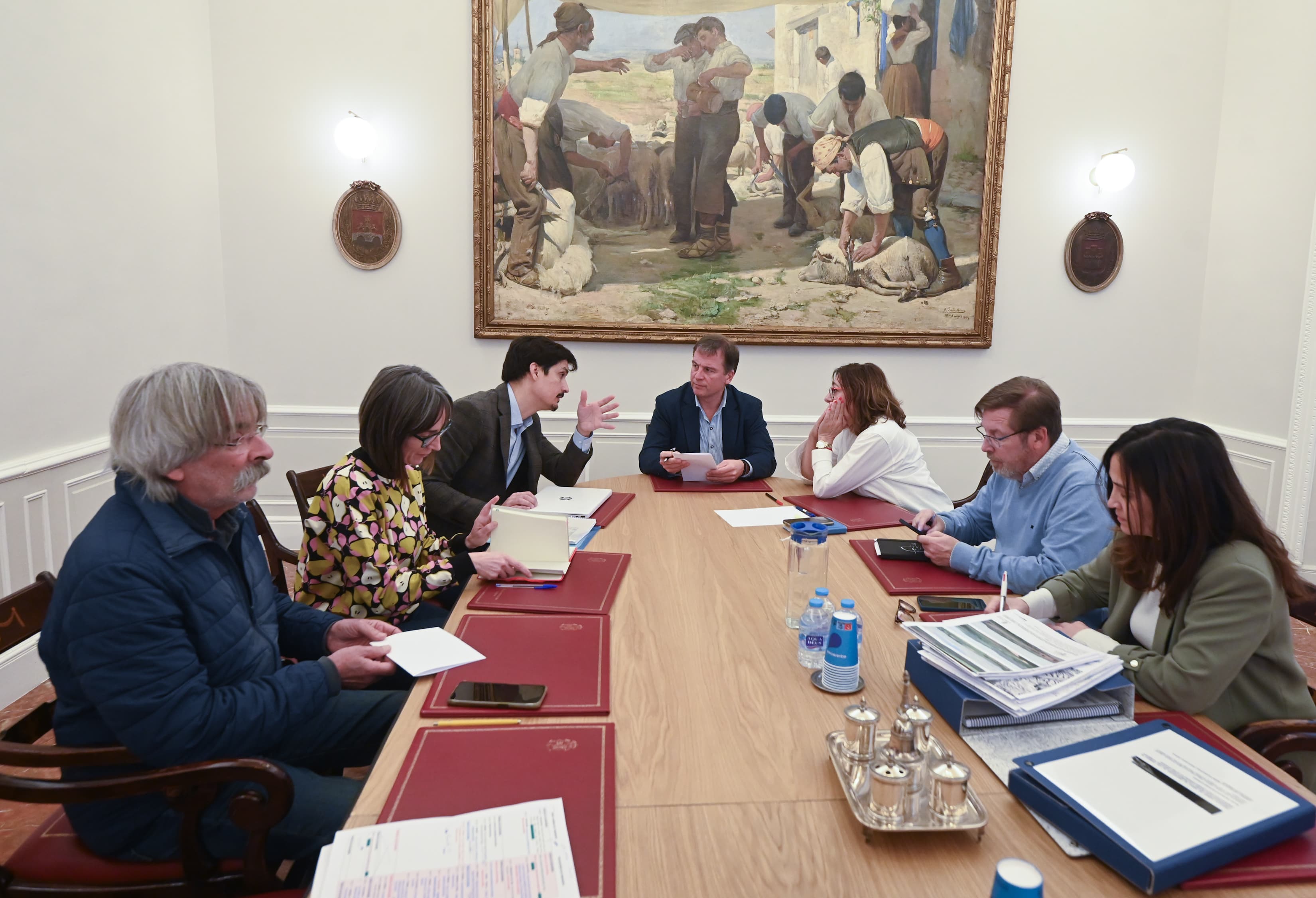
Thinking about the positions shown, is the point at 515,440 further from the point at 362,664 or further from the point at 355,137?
the point at 355,137

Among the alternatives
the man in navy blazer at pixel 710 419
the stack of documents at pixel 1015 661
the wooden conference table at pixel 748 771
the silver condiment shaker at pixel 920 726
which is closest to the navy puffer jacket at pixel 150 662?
the wooden conference table at pixel 748 771

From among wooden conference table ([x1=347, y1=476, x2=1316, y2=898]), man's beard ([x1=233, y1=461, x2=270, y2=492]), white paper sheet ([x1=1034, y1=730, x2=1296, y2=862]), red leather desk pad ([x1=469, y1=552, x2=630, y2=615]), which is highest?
man's beard ([x1=233, y1=461, x2=270, y2=492])

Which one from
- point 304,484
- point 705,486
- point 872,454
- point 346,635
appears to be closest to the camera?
point 346,635

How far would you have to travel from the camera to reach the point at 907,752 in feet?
3.85

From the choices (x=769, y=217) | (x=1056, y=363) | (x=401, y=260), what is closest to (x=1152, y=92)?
(x=1056, y=363)

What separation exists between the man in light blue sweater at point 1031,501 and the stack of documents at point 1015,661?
0.60 meters

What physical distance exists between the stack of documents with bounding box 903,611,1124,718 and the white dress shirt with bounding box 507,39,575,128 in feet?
12.7

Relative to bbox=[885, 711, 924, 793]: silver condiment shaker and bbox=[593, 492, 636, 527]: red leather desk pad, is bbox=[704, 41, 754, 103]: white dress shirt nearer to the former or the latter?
bbox=[593, 492, 636, 527]: red leather desk pad

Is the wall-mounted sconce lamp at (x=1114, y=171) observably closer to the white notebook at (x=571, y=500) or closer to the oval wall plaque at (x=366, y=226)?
the white notebook at (x=571, y=500)

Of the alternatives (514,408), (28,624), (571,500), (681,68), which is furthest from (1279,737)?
(681,68)

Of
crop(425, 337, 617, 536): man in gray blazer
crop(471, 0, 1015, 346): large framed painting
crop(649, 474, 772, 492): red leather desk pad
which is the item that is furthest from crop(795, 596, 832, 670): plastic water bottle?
crop(471, 0, 1015, 346): large framed painting

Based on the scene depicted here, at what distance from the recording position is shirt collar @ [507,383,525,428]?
10.7 ft

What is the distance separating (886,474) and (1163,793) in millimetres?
2168

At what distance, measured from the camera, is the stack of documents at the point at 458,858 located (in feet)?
3.30
